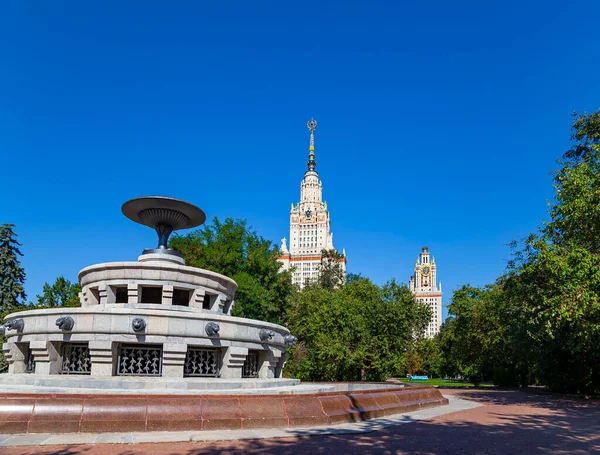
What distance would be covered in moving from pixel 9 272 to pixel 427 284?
158 m

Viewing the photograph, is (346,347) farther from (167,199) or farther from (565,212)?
(167,199)

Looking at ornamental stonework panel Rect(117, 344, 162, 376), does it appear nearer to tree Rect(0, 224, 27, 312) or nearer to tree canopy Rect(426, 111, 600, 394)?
tree canopy Rect(426, 111, 600, 394)

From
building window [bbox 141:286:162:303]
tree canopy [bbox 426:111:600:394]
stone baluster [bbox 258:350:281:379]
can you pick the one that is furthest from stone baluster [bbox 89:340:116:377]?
tree canopy [bbox 426:111:600:394]

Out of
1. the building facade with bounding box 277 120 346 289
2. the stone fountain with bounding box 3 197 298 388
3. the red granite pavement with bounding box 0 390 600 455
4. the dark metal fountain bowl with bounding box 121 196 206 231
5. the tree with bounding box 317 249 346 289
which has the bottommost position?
the red granite pavement with bounding box 0 390 600 455

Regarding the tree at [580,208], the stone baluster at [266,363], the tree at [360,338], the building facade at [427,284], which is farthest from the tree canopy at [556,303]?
the building facade at [427,284]

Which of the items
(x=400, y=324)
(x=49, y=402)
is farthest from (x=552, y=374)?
(x=49, y=402)

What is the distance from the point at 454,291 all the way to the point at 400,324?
6.57 m

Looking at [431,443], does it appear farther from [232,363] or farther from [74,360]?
[74,360]

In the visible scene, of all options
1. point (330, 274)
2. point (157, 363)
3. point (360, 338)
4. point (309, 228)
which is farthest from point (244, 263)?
point (309, 228)

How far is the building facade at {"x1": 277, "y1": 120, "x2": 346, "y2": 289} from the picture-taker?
14175 centimetres

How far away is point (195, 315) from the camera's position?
12023 mm

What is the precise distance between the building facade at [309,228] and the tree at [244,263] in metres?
99.5

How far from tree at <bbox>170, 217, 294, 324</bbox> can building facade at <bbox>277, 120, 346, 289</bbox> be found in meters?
99.5

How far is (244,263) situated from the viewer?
3681cm
